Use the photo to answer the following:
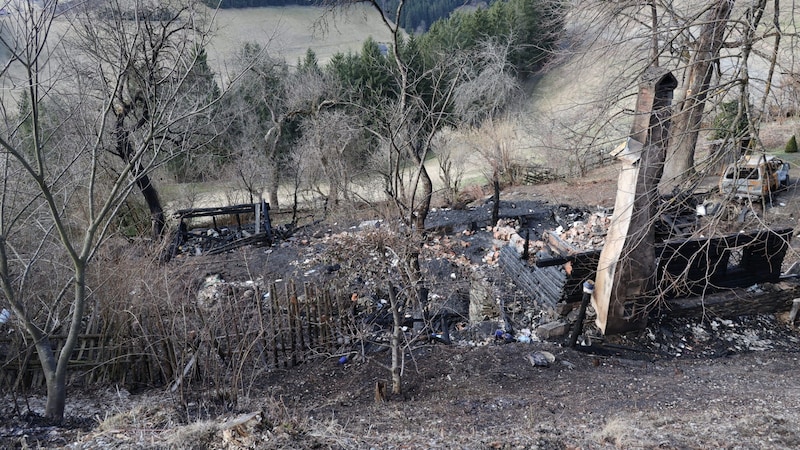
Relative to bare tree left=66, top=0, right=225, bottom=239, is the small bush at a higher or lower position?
lower

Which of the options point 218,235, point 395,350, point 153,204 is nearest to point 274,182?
point 218,235

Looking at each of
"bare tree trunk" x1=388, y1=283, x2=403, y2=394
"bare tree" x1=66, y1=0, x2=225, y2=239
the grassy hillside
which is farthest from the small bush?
the grassy hillside

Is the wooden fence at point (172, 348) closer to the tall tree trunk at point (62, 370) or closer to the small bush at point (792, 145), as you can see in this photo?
the tall tree trunk at point (62, 370)

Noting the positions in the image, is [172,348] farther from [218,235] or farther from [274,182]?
[274,182]

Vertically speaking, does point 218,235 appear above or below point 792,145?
below

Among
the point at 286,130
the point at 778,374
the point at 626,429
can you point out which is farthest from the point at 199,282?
the point at 286,130

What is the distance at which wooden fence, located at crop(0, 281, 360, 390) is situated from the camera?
596 cm

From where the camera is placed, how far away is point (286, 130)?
27578 millimetres

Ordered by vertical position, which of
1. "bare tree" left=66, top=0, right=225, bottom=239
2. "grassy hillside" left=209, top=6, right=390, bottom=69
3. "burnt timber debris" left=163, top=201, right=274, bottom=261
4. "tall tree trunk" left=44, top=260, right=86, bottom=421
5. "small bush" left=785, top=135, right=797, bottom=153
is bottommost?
"burnt timber debris" left=163, top=201, right=274, bottom=261

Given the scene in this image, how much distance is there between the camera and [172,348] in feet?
20.1

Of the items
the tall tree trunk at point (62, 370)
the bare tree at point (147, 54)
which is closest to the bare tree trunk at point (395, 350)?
the bare tree at point (147, 54)

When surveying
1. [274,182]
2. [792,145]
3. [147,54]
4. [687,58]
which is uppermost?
[687,58]

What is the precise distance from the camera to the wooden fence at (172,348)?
5965mm

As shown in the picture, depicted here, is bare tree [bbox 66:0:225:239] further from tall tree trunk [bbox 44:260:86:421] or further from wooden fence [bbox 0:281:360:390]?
wooden fence [bbox 0:281:360:390]
